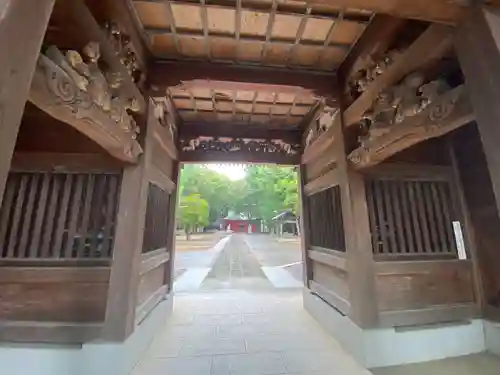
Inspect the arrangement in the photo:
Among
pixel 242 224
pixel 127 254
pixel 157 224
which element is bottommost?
pixel 127 254

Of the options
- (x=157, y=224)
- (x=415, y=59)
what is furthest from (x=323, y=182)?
(x=157, y=224)

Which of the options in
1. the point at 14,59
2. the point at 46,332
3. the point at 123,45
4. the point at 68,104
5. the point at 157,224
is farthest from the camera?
the point at 157,224

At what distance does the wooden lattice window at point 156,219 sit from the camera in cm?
344

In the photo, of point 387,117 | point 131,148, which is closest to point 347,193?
point 387,117

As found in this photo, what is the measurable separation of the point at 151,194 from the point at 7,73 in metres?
2.76

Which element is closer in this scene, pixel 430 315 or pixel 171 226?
pixel 430 315

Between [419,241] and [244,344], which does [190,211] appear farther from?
[419,241]

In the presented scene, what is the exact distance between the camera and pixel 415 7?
1429 millimetres

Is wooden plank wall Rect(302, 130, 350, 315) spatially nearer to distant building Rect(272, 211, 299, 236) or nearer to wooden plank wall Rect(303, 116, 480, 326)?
wooden plank wall Rect(303, 116, 480, 326)

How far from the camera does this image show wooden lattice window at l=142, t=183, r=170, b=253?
3443 millimetres

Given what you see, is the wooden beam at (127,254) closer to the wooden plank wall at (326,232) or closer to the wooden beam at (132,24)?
the wooden beam at (132,24)

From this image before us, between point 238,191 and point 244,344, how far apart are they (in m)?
34.5

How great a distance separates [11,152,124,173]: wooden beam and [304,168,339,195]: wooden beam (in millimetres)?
2534

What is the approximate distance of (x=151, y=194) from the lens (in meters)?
3.56
